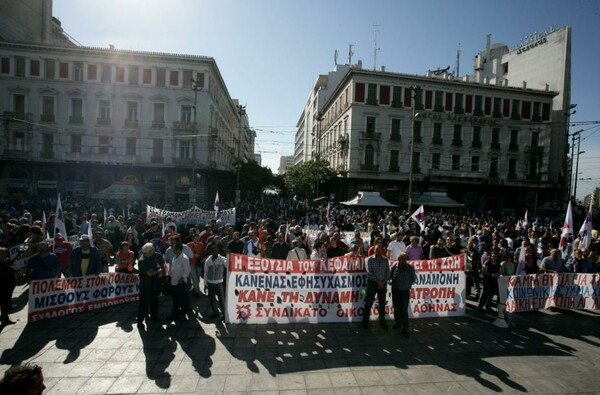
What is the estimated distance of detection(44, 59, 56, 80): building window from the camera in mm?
37825

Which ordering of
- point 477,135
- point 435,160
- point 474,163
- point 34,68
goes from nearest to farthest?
point 34,68
point 435,160
point 474,163
point 477,135

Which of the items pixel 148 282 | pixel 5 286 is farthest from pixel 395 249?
pixel 5 286

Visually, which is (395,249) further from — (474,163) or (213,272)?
(474,163)

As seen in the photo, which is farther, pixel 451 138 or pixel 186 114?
pixel 451 138

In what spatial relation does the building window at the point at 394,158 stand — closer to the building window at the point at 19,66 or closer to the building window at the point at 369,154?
the building window at the point at 369,154

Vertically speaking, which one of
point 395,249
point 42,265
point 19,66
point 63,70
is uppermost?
point 19,66

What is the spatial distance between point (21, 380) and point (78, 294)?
616 cm

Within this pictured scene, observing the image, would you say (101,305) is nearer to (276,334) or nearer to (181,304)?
(181,304)

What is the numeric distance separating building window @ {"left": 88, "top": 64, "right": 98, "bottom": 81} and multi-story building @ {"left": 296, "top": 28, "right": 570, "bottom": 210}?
2504 centimetres

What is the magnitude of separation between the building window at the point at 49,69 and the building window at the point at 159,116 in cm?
1117

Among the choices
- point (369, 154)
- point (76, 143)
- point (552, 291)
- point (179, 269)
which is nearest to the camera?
point (179, 269)

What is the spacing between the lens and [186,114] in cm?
3969

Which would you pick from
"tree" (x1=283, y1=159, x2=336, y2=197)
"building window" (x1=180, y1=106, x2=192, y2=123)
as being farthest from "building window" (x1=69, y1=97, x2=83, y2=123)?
"tree" (x1=283, y1=159, x2=336, y2=197)

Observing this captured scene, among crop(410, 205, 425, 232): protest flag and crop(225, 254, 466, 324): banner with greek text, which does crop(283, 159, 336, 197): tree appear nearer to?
crop(410, 205, 425, 232): protest flag
